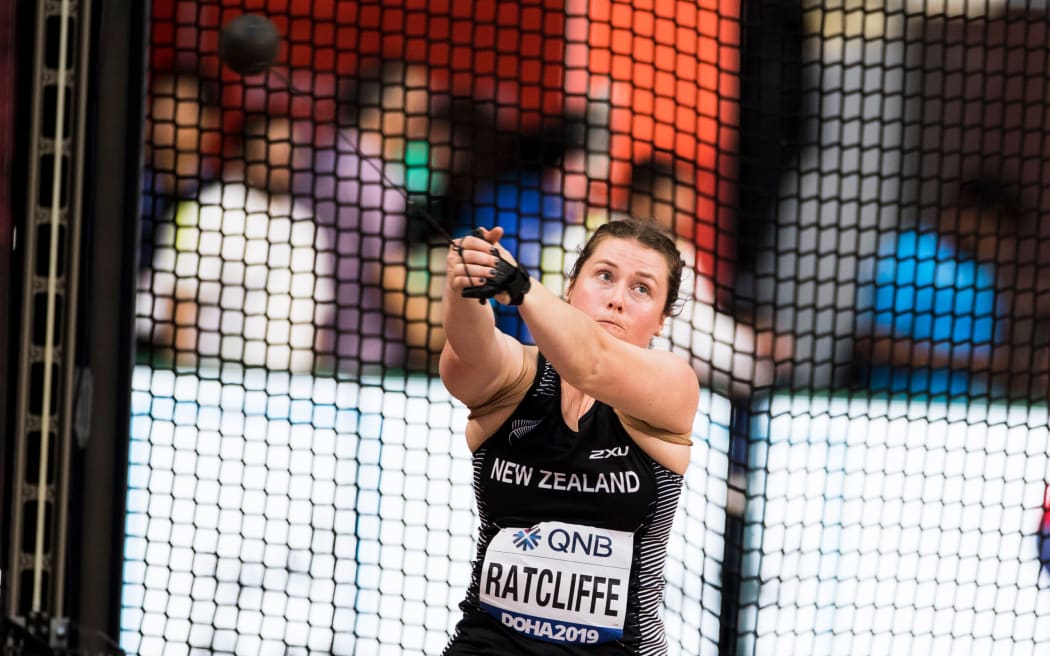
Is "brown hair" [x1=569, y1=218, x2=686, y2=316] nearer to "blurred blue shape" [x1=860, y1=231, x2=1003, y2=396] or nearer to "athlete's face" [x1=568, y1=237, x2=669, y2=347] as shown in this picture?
"athlete's face" [x1=568, y1=237, x2=669, y2=347]

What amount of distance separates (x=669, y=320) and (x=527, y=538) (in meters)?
1.89

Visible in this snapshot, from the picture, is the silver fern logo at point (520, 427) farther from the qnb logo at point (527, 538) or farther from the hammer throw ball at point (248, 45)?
the hammer throw ball at point (248, 45)

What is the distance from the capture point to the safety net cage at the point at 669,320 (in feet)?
12.6

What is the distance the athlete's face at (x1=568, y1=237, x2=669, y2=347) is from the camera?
208cm

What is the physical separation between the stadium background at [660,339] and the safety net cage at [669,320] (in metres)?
0.02

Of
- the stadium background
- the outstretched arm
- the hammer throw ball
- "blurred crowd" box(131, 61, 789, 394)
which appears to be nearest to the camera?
the hammer throw ball

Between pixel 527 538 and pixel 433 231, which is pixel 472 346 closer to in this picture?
pixel 527 538

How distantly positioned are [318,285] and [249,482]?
806mm

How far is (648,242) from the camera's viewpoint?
2.14m

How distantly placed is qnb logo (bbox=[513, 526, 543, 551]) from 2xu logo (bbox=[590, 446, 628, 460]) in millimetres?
143

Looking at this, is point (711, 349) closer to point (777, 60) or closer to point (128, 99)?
point (777, 60)

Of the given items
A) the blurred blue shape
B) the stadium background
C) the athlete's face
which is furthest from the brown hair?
the blurred blue shape

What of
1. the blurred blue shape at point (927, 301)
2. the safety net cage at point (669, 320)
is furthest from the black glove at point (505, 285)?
the blurred blue shape at point (927, 301)

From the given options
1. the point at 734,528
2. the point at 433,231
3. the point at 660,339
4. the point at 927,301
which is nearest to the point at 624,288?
the point at 660,339
